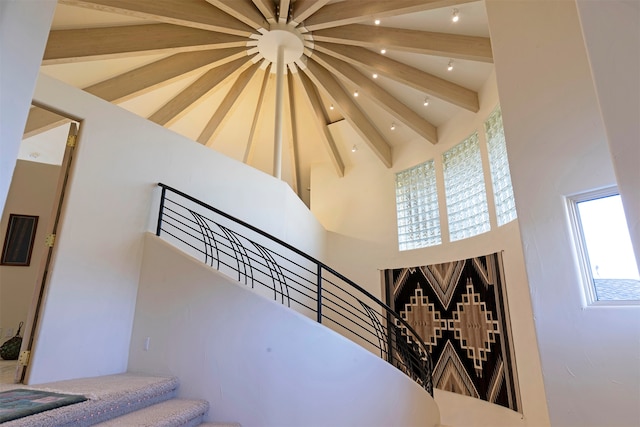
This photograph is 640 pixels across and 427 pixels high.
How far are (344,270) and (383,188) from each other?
1602 millimetres

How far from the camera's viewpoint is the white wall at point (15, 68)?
89 cm

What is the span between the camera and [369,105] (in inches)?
221

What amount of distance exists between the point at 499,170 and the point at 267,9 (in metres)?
3.35

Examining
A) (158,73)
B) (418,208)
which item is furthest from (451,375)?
(158,73)

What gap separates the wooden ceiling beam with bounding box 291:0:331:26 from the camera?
3.71m

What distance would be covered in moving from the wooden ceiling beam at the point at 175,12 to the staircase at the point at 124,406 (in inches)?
129

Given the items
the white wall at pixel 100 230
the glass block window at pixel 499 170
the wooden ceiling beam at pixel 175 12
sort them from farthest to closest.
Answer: the glass block window at pixel 499 170
the wooden ceiling beam at pixel 175 12
the white wall at pixel 100 230

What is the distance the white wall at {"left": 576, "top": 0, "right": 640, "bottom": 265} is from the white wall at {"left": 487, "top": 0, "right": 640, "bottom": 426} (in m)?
1.00

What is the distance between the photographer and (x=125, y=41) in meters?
3.93

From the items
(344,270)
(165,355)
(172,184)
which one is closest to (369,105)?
(344,270)

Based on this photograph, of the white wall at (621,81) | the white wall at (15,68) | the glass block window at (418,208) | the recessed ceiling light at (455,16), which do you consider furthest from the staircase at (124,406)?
the recessed ceiling light at (455,16)

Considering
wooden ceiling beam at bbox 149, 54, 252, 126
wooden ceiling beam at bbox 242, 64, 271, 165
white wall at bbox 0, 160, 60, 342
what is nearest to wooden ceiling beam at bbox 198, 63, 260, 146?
wooden ceiling beam at bbox 149, 54, 252, 126

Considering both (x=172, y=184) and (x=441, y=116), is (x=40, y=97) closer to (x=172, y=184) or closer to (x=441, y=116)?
(x=172, y=184)

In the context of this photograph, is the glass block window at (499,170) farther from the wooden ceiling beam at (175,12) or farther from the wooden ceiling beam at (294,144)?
the wooden ceiling beam at (175,12)
